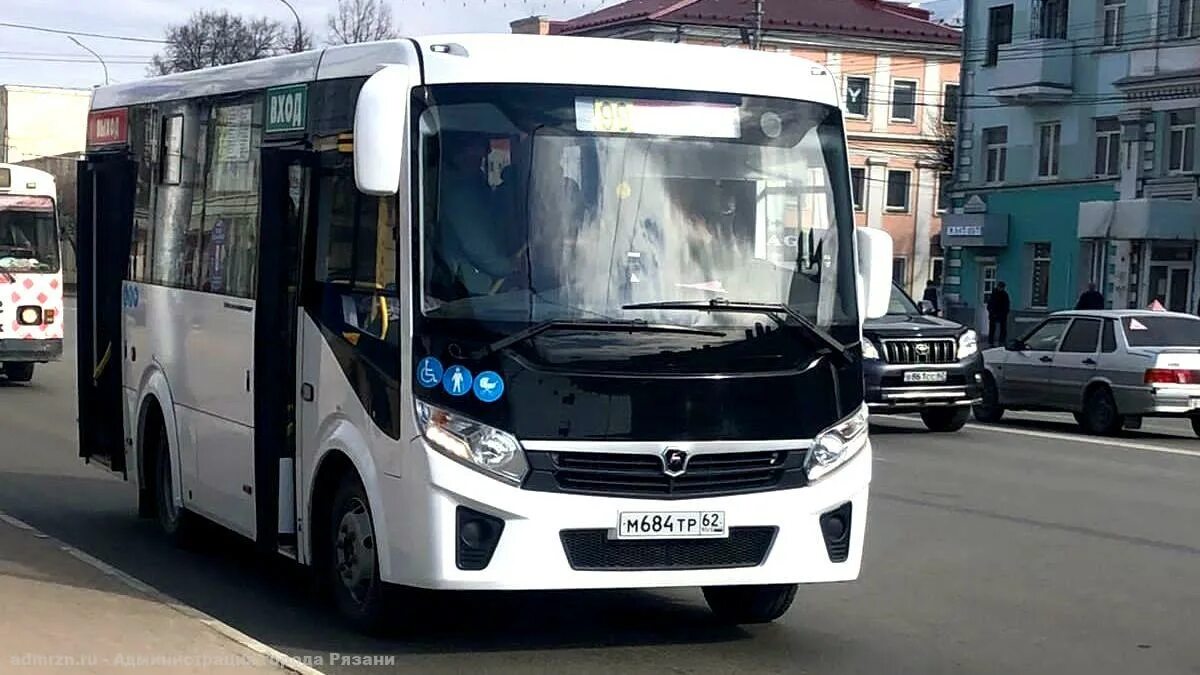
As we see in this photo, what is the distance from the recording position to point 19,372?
1066 inches

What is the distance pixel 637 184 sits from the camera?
8.28 metres

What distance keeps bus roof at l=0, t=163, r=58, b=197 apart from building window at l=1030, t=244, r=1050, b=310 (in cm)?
3140

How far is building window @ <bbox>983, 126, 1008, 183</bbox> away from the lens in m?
52.5

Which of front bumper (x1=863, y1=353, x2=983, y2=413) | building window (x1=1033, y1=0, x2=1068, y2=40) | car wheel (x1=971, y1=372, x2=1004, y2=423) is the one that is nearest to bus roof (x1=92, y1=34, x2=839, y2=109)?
front bumper (x1=863, y1=353, x2=983, y2=413)

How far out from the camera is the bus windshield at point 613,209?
806 cm

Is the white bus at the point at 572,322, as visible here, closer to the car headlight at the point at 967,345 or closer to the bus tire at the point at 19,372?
the car headlight at the point at 967,345

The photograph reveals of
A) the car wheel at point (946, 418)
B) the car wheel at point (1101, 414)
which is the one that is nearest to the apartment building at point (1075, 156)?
the car wheel at point (1101, 414)

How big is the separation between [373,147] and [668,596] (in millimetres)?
3350

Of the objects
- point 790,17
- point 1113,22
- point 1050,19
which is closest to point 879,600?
point 1113,22

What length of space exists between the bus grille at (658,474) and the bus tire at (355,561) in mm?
897

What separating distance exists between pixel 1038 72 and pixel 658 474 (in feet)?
143

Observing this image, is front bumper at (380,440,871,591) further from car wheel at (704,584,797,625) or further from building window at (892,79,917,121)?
building window at (892,79,917,121)

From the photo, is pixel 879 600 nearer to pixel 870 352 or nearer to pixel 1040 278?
pixel 870 352

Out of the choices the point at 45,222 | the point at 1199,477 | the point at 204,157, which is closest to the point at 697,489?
the point at 204,157
